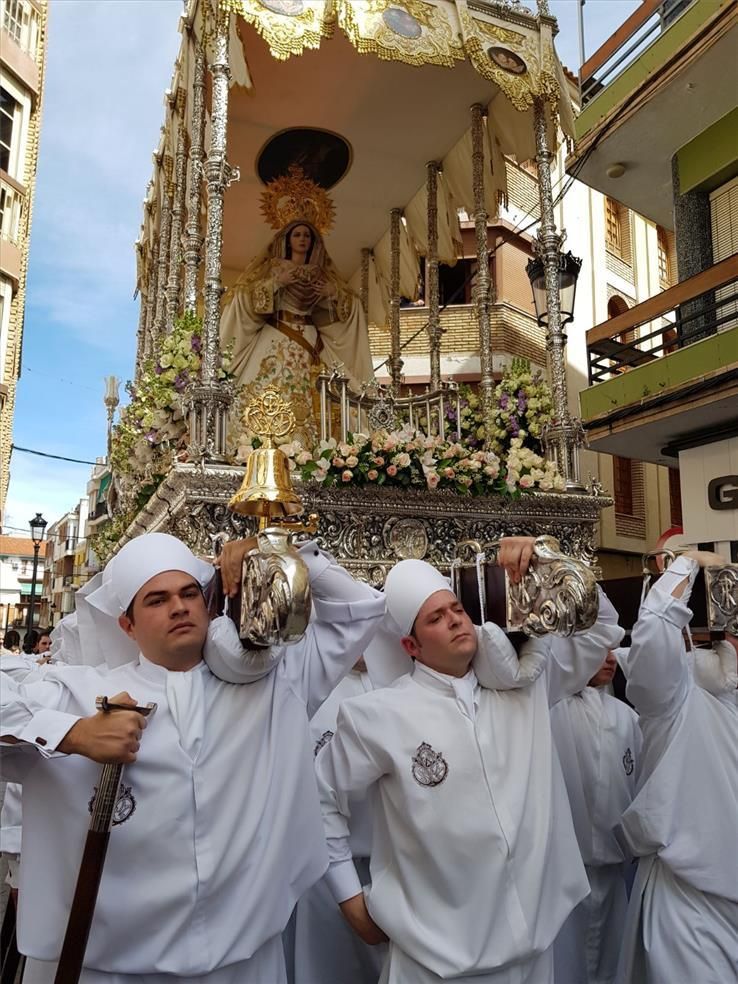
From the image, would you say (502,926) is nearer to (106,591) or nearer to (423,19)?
(106,591)

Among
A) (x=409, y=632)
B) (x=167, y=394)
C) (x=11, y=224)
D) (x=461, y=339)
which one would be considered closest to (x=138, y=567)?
(x=409, y=632)

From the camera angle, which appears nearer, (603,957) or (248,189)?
(603,957)

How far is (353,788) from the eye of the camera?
2.56m

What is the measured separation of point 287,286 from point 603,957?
5.94 metres

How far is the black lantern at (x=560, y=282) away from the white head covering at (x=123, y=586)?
553 cm

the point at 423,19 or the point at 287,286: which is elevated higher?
the point at 423,19

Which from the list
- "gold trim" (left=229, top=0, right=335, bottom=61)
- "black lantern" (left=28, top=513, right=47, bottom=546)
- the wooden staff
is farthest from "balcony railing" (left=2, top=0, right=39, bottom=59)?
the wooden staff

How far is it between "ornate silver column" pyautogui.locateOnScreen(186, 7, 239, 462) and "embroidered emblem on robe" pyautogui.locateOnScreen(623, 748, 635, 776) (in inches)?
122

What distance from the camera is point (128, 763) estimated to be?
6.79 feet

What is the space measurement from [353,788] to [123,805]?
0.75 metres

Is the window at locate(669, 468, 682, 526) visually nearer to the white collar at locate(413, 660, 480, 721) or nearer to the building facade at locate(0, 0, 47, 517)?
the building facade at locate(0, 0, 47, 517)

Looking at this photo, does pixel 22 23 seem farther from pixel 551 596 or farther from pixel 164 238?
pixel 551 596

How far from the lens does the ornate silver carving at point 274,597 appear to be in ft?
6.46

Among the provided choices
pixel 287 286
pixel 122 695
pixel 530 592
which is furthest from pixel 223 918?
pixel 287 286
